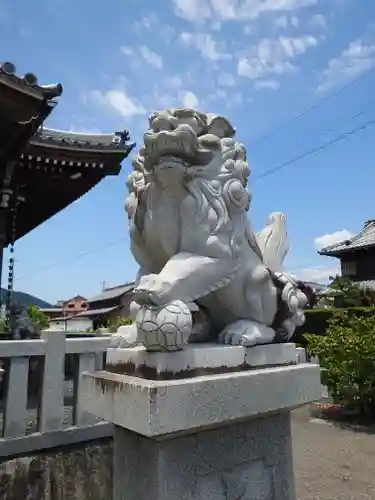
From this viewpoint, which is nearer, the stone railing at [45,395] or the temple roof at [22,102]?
the stone railing at [45,395]

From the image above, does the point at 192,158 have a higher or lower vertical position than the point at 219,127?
lower

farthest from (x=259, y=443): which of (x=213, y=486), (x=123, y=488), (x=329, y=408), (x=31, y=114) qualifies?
(x=329, y=408)

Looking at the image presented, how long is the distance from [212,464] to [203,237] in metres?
0.92

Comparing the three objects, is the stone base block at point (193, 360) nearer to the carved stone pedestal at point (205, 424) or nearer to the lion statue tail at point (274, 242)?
the carved stone pedestal at point (205, 424)

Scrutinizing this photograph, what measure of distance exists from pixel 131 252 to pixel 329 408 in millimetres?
5919

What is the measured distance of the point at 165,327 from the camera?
140cm

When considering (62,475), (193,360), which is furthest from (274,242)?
(62,475)

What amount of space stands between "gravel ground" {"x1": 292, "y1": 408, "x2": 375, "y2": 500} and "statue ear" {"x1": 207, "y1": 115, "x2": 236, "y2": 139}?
2.85 metres

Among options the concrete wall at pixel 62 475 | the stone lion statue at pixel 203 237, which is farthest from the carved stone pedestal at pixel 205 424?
the concrete wall at pixel 62 475

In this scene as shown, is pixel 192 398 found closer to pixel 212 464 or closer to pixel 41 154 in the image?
pixel 212 464

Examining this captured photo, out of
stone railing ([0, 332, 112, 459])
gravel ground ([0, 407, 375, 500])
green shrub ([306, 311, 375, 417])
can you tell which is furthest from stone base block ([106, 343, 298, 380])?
green shrub ([306, 311, 375, 417])

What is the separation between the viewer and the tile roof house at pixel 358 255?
17.8m

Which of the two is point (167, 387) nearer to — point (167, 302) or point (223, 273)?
point (167, 302)

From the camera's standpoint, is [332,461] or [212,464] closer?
[212,464]
